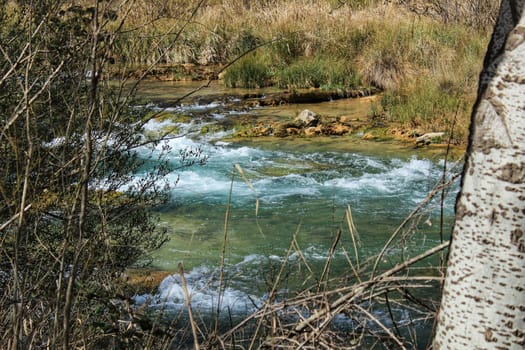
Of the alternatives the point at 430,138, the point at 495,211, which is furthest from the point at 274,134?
the point at 495,211

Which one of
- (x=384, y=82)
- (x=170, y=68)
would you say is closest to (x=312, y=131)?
(x=384, y=82)

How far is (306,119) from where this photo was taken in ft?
37.9

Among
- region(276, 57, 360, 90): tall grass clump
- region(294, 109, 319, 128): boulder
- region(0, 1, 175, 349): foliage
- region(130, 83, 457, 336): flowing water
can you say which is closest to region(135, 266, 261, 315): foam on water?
region(130, 83, 457, 336): flowing water

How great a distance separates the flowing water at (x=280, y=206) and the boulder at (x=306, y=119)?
0.56 meters

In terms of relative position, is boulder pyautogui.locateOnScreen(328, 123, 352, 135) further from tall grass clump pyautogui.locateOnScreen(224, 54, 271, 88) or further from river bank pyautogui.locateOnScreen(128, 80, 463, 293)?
tall grass clump pyautogui.locateOnScreen(224, 54, 271, 88)

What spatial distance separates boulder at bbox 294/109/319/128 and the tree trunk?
997cm

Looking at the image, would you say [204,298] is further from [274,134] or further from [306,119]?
[306,119]

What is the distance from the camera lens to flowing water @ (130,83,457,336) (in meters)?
6.17

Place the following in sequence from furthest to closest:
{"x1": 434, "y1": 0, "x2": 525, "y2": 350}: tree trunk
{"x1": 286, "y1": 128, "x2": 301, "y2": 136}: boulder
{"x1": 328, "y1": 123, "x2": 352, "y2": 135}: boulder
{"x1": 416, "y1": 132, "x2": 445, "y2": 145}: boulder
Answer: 1. {"x1": 286, "y1": 128, "x2": 301, "y2": 136}: boulder
2. {"x1": 328, "y1": 123, "x2": 352, "y2": 135}: boulder
3. {"x1": 416, "y1": 132, "x2": 445, "y2": 145}: boulder
4. {"x1": 434, "y1": 0, "x2": 525, "y2": 350}: tree trunk

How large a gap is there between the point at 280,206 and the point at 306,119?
12.3ft

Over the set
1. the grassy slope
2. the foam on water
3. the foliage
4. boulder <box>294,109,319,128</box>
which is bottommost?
boulder <box>294,109,319,128</box>

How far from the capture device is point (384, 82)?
1339 centimetres

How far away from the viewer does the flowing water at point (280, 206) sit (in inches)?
243

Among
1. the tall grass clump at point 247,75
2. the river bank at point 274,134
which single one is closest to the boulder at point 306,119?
the river bank at point 274,134
